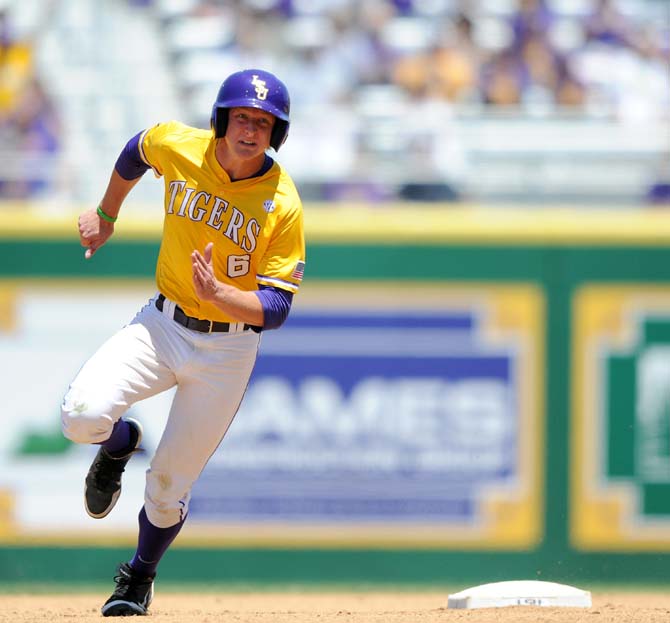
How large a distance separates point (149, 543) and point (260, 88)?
211 centimetres

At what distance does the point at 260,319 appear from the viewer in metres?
4.92

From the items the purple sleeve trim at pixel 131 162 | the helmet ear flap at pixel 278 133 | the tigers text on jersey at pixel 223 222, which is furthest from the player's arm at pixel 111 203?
the helmet ear flap at pixel 278 133

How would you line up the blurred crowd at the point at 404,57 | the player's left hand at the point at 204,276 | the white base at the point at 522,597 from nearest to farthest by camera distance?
the player's left hand at the point at 204,276 < the white base at the point at 522,597 < the blurred crowd at the point at 404,57

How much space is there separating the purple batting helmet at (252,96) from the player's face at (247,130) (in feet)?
0.12

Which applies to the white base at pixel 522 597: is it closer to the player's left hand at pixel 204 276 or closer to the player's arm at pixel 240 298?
the player's arm at pixel 240 298

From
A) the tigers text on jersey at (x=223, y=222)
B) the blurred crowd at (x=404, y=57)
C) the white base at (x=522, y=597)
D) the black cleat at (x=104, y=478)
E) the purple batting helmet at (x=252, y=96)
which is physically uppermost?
the blurred crowd at (x=404, y=57)

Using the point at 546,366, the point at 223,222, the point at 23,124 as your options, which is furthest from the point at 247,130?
the point at 23,124

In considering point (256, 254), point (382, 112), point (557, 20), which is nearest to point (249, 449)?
point (382, 112)

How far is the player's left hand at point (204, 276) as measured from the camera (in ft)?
15.3

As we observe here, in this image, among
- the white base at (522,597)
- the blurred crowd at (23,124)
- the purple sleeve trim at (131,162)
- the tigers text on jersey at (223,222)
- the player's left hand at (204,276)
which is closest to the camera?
the player's left hand at (204,276)

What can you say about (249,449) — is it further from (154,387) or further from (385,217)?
(154,387)

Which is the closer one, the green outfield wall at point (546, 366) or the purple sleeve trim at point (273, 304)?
the purple sleeve trim at point (273, 304)

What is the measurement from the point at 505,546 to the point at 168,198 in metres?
3.97

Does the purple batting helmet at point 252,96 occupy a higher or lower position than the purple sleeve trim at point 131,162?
higher
